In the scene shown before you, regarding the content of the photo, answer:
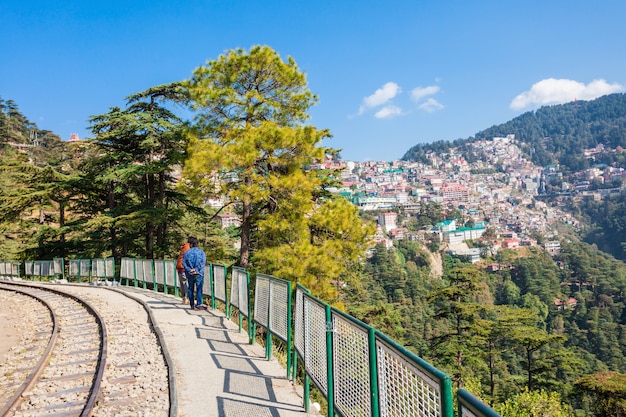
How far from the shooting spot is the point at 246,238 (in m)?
17.4

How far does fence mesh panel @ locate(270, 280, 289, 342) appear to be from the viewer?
589 centimetres

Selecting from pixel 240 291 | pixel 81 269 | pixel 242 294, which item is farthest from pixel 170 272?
pixel 81 269

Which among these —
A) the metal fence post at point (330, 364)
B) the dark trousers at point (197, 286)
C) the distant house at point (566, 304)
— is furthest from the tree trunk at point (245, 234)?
the distant house at point (566, 304)

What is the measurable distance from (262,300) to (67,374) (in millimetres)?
2861

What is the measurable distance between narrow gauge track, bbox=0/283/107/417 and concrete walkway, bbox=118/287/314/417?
1.05 meters

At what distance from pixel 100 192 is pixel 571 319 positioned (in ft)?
307

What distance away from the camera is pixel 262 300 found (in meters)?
6.99

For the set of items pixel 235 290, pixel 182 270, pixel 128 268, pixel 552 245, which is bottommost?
pixel 552 245

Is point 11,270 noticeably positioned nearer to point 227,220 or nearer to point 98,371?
point 98,371

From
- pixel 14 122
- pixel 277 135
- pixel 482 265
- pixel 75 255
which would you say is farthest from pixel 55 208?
pixel 482 265

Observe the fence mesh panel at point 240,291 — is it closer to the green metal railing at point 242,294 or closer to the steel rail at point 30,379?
the green metal railing at point 242,294

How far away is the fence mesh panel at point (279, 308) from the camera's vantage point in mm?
5891

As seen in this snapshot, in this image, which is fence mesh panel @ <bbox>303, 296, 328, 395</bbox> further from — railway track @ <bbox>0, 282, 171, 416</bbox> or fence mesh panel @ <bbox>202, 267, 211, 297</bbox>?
fence mesh panel @ <bbox>202, 267, 211, 297</bbox>

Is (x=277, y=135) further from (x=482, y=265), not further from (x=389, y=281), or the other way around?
(x=482, y=265)
